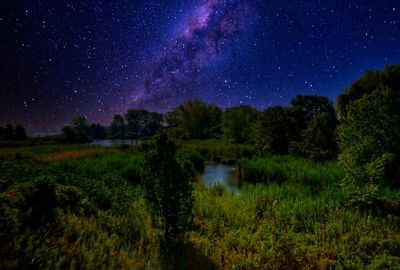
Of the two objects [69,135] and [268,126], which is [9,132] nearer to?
[69,135]

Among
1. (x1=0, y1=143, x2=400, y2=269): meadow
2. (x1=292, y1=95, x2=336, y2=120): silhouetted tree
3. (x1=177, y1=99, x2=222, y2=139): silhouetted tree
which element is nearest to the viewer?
(x1=0, y1=143, x2=400, y2=269): meadow

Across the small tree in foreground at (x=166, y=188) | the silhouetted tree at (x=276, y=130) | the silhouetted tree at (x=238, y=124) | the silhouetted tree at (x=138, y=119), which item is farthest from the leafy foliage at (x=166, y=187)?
the silhouetted tree at (x=138, y=119)

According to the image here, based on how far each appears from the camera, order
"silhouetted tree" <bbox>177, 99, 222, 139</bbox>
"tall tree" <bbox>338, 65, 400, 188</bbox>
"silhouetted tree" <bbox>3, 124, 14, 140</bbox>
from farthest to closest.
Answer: "silhouetted tree" <bbox>177, 99, 222, 139</bbox> < "silhouetted tree" <bbox>3, 124, 14, 140</bbox> < "tall tree" <bbox>338, 65, 400, 188</bbox>

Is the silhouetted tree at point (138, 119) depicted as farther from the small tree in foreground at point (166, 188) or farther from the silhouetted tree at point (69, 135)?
the small tree in foreground at point (166, 188)

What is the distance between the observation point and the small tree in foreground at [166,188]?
6270mm

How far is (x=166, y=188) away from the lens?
625 cm

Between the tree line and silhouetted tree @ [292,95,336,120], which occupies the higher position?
silhouetted tree @ [292,95,336,120]

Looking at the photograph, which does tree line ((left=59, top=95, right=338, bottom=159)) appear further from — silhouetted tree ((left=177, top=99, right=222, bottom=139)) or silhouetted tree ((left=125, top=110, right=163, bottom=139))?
silhouetted tree ((left=125, top=110, right=163, bottom=139))

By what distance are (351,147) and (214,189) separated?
606cm

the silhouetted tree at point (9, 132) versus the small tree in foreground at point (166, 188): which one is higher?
the silhouetted tree at point (9, 132)

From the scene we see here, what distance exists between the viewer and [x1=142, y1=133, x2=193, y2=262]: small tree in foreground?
6.27 metres

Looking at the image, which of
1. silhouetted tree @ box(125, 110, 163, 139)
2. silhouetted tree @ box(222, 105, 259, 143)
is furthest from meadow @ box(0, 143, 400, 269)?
silhouetted tree @ box(125, 110, 163, 139)

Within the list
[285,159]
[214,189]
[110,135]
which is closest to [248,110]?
[285,159]

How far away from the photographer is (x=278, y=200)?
9742 mm
